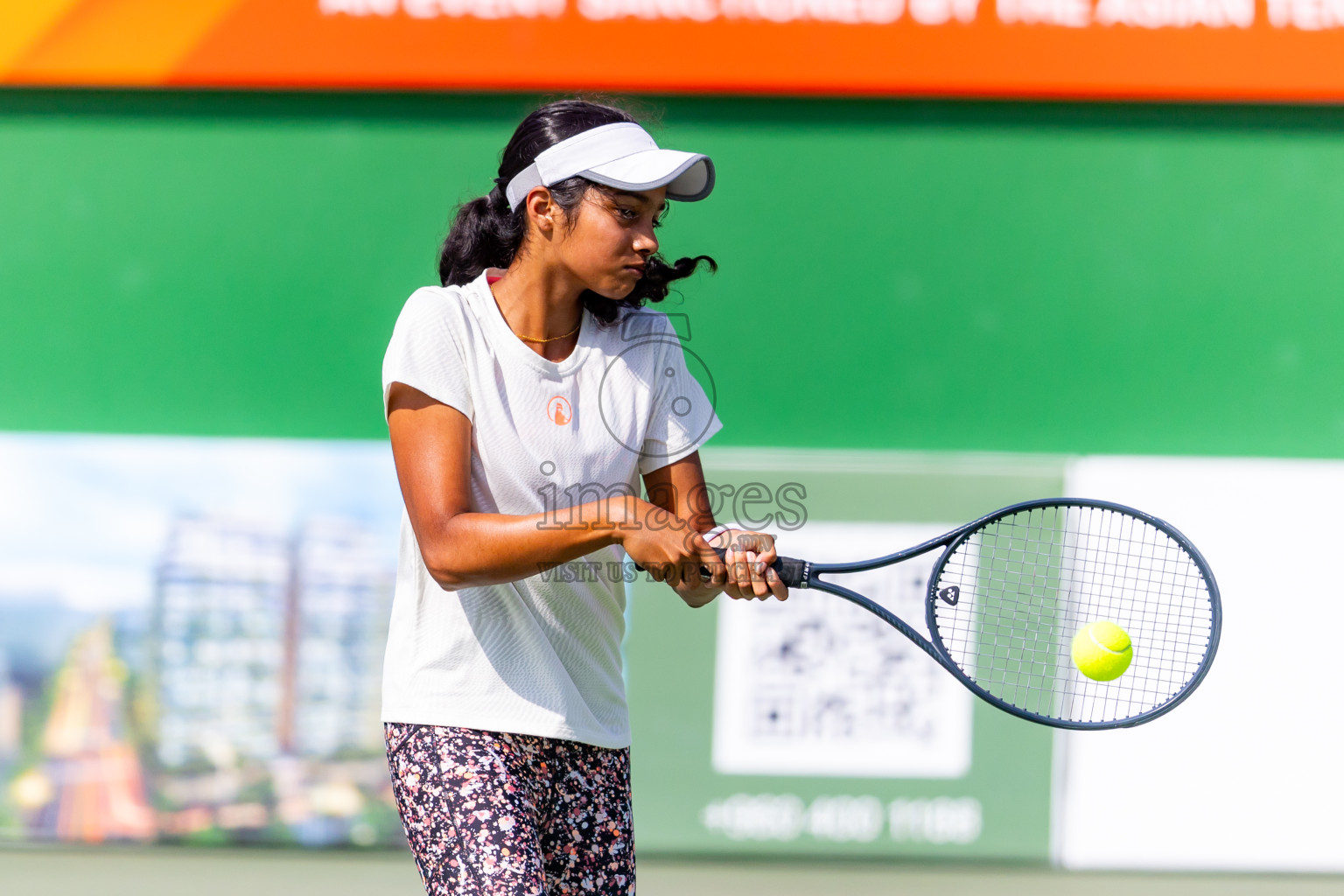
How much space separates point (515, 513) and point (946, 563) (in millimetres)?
687

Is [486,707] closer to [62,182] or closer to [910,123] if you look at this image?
[910,123]

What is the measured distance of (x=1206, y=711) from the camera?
383 cm

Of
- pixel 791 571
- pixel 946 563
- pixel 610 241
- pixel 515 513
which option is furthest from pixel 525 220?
pixel 946 563

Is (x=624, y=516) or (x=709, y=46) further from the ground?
(x=709, y=46)

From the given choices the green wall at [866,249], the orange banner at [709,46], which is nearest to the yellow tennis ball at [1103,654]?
the green wall at [866,249]

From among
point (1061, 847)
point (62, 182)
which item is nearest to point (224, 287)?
point (62, 182)

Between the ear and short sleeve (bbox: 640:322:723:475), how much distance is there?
0.78ft

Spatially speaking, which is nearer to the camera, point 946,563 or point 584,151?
point 584,151

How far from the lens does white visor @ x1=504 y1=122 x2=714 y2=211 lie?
5.81 ft

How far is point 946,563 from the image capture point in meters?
2.02

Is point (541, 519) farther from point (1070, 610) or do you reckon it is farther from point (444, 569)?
point (1070, 610)

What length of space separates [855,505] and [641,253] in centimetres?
221

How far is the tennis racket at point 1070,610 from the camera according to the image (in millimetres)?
2834

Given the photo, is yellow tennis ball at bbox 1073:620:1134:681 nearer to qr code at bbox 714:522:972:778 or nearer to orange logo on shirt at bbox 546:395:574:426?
orange logo on shirt at bbox 546:395:574:426
